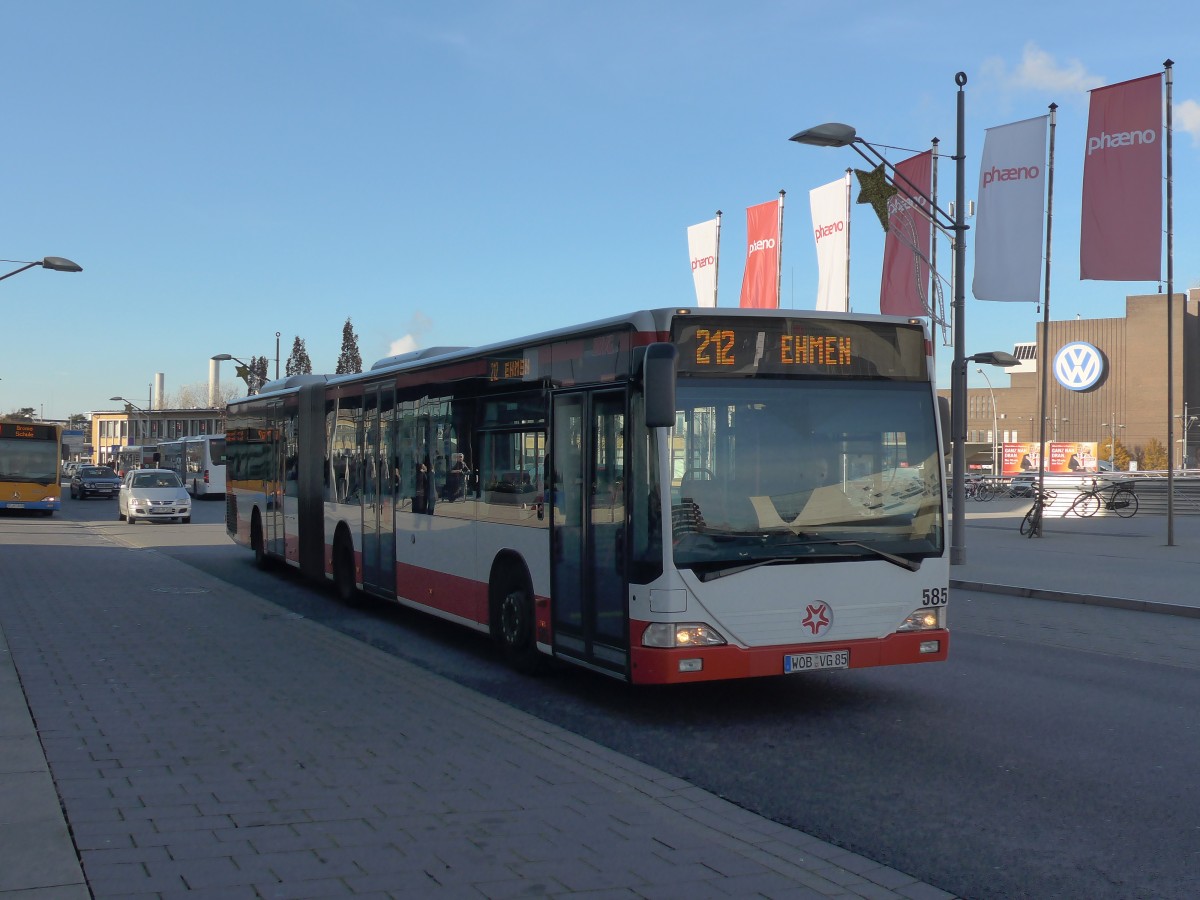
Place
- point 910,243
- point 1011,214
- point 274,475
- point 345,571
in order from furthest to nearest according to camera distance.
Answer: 1. point 910,243
2. point 1011,214
3. point 274,475
4. point 345,571

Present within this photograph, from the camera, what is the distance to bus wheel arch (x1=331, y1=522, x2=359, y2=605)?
14839mm

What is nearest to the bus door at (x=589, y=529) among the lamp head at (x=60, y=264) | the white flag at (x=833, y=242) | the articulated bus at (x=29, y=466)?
the white flag at (x=833, y=242)

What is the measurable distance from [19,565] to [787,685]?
15.1m

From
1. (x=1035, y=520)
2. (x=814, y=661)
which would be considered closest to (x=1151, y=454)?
(x=1035, y=520)

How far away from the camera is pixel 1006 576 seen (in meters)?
18.8

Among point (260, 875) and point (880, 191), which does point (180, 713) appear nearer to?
point (260, 875)

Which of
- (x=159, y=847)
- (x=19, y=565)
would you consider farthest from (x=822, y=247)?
(x=159, y=847)

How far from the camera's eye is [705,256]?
34.1m

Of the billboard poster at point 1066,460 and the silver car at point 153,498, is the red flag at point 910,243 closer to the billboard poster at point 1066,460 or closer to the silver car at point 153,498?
the silver car at point 153,498

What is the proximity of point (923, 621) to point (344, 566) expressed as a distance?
8.35 m

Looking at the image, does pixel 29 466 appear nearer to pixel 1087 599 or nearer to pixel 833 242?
pixel 833 242

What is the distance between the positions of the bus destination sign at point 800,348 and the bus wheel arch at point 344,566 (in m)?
7.54

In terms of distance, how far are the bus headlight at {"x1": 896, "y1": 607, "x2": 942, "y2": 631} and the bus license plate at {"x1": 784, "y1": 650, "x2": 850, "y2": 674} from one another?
48 centimetres

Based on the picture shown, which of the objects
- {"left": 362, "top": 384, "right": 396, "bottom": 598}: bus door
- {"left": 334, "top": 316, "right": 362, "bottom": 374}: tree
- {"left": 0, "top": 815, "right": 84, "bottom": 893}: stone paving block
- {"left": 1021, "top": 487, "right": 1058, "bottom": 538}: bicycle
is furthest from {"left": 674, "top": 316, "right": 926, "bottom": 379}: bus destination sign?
{"left": 334, "top": 316, "right": 362, "bottom": 374}: tree
